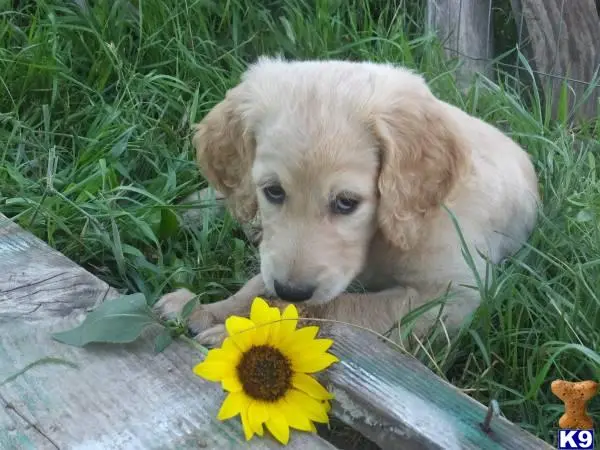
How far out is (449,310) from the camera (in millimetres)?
2652

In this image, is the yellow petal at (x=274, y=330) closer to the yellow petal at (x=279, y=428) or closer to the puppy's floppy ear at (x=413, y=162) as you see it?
the yellow petal at (x=279, y=428)

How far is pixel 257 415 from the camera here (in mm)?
1875

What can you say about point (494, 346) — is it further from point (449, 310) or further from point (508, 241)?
point (508, 241)

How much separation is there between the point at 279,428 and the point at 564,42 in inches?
119

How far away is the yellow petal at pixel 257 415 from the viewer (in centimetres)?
185

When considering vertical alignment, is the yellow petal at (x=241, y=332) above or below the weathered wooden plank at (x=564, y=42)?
above

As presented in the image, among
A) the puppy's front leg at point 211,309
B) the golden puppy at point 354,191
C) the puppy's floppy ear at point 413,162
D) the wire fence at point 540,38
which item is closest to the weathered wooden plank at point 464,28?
the wire fence at point 540,38

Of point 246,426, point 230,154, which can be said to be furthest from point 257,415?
point 230,154

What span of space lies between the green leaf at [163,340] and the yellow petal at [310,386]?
329 mm

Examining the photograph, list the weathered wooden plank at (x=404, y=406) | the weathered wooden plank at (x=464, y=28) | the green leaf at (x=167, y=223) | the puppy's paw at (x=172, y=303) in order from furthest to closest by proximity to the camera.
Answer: the weathered wooden plank at (x=464, y=28), the green leaf at (x=167, y=223), the puppy's paw at (x=172, y=303), the weathered wooden plank at (x=404, y=406)

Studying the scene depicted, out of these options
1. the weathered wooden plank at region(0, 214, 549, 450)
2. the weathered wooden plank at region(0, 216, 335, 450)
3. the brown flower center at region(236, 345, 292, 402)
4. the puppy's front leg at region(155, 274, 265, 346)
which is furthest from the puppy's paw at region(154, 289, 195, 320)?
the brown flower center at region(236, 345, 292, 402)

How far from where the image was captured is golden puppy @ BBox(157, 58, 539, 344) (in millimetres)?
2420

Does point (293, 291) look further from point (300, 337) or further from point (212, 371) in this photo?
point (212, 371)

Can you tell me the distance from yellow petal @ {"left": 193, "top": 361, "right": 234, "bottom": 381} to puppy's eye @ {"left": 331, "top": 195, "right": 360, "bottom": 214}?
670mm
